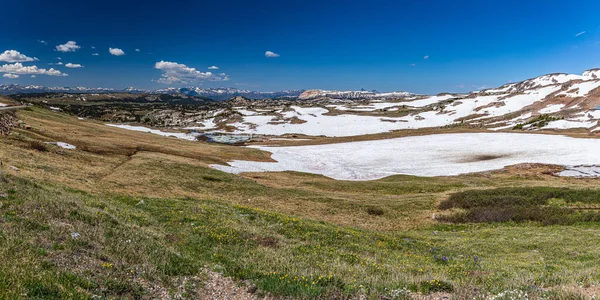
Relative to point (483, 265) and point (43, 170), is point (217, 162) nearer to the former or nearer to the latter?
point (43, 170)

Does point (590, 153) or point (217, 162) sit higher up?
point (590, 153)

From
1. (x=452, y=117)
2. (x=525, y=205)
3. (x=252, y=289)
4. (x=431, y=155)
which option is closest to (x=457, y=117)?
(x=452, y=117)

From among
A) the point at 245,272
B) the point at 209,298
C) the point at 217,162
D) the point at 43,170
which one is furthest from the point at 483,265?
the point at 217,162

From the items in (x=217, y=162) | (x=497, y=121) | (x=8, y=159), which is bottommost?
(x=217, y=162)

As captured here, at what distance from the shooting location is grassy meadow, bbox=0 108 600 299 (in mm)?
10273

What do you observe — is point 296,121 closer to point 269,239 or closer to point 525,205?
point 525,205

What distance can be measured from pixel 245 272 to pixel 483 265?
13.3m

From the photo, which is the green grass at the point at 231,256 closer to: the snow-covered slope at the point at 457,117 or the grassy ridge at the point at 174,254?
the grassy ridge at the point at 174,254

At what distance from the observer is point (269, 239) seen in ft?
58.3

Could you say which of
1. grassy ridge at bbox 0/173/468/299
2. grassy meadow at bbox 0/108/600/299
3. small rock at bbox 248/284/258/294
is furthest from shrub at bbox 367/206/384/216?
small rock at bbox 248/284/258/294

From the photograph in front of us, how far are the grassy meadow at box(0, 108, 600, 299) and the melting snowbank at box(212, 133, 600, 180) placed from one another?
825 inches

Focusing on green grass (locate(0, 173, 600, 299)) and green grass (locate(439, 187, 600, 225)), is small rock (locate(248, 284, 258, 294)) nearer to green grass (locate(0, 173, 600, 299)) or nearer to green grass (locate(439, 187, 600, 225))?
green grass (locate(0, 173, 600, 299))

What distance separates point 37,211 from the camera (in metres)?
14.5

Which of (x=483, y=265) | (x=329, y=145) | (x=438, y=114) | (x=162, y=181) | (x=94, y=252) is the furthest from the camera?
(x=438, y=114)
